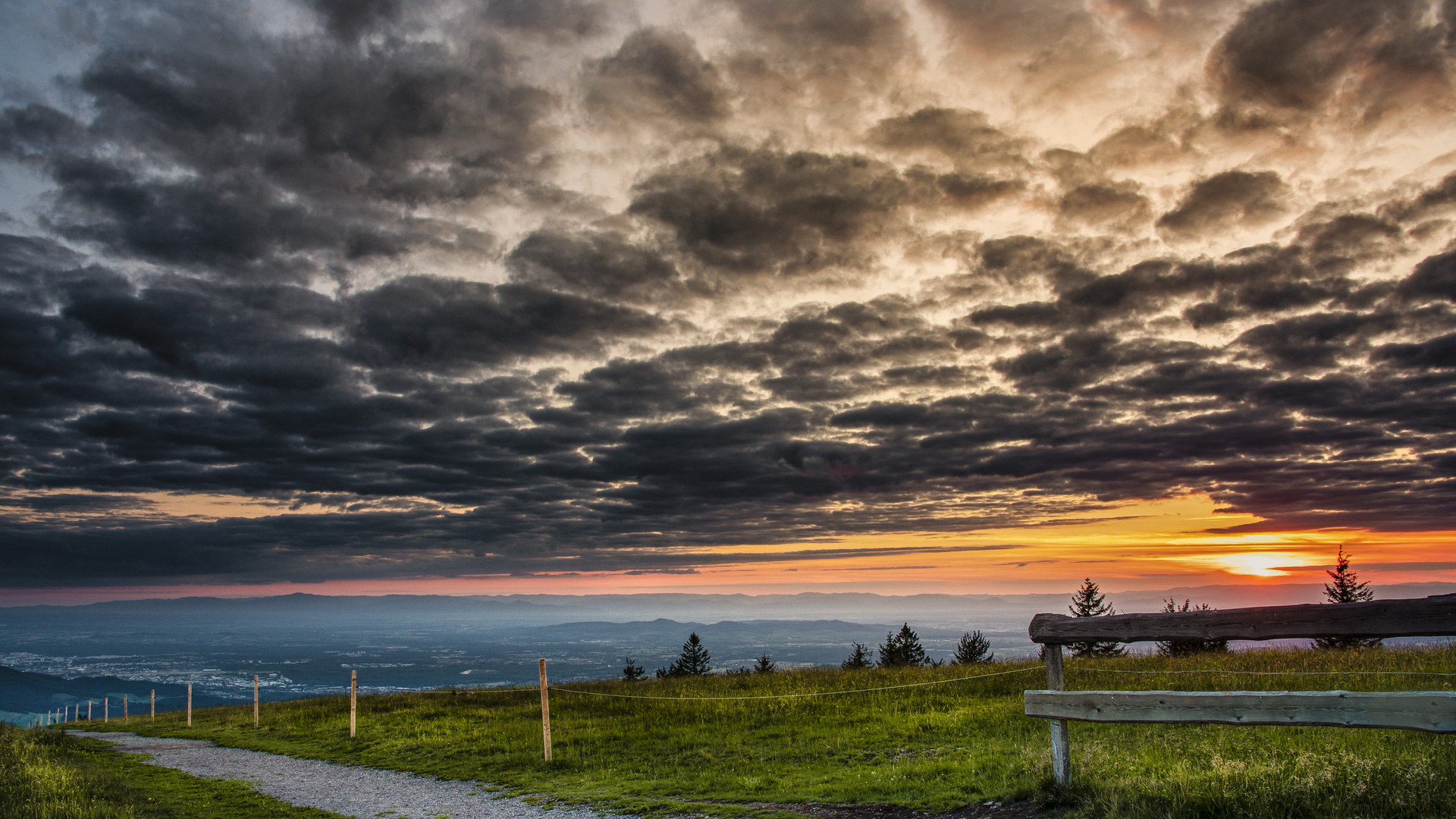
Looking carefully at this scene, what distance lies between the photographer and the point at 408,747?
2081 cm

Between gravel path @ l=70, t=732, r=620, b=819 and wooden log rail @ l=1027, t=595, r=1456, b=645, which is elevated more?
wooden log rail @ l=1027, t=595, r=1456, b=645

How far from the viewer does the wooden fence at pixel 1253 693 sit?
620 cm

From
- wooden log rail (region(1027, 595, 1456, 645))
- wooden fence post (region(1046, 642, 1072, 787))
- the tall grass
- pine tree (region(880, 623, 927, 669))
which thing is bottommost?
pine tree (region(880, 623, 927, 669))

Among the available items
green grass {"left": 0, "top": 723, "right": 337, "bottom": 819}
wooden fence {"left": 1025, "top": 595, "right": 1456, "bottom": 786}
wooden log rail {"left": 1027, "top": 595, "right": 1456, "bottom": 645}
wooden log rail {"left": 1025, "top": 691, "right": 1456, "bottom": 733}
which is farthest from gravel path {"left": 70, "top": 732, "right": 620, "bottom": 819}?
wooden log rail {"left": 1027, "top": 595, "right": 1456, "bottom": 645}

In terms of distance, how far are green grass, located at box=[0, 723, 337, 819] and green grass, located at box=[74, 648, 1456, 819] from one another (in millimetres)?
3604

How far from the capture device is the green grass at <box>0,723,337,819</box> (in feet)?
36.9

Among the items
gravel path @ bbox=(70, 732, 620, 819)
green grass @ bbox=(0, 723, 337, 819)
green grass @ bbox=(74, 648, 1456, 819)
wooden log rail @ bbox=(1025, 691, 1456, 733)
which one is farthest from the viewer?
gravel path @ bbox=(70, 732, 620, 819)

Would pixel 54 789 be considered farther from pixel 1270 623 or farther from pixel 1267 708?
pixel 1270 623

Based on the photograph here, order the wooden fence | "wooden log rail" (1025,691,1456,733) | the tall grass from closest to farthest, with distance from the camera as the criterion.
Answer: "wooden log rail" (1025,691,1456,733) → the wooden fence → the tall grass

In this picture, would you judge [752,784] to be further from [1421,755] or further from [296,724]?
[296,724]

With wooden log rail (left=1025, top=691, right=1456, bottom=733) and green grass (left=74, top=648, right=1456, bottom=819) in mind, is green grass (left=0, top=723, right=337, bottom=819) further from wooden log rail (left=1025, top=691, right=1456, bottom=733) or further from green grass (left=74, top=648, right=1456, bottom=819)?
wooden log rail (left=1025, top=691, right=1456, bottom=733)

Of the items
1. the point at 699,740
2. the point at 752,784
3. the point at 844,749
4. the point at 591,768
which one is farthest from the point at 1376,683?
the point at 591,768

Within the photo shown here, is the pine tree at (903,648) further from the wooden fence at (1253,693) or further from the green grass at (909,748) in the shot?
the wooden fence at (1253,693)

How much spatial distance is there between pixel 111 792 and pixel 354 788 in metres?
4.22
